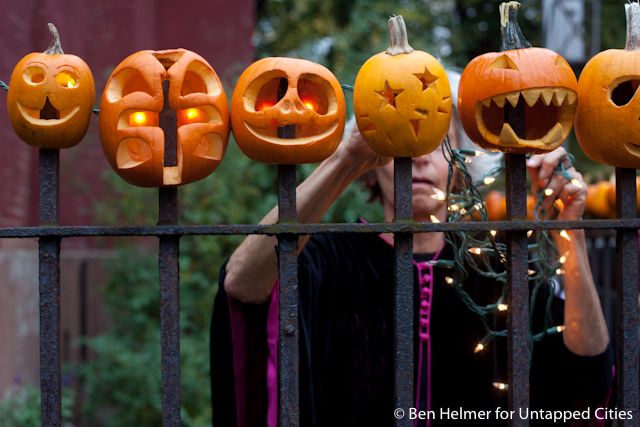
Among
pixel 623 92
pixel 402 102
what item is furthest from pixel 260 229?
pixel 623 92

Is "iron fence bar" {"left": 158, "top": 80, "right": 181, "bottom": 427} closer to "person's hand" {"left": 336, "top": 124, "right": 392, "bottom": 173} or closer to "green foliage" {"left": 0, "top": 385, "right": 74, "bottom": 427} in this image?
"person's hand" {"left": 336, "top": 124, "right": 392, "bottom": 173}

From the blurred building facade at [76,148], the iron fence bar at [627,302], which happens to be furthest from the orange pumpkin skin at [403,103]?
the blurred building facade at [76,148]

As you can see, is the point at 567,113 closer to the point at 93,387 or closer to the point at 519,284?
the point at 519,284

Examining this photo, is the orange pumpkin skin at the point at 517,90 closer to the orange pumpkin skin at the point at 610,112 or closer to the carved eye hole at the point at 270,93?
the orange pumpkin skin at the point at 610,112

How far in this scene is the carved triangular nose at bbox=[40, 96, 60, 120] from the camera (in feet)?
3.96

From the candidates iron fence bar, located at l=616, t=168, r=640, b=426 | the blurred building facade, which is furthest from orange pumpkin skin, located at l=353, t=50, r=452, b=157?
the blurred building facade

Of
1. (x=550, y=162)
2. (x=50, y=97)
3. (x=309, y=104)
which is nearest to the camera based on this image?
(x=50, y=97)

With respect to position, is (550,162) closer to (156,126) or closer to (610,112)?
(610,112)

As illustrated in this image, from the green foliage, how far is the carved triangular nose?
2511 millimetres

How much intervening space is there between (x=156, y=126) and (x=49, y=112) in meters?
0.17

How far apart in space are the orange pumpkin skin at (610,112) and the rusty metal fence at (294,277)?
7 centimetres

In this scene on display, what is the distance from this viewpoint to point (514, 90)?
46.4 inches

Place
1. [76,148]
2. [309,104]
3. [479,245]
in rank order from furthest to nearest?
[76,148]
[479,245]
[309,104]

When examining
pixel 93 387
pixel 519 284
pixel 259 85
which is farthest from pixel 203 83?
pixel 93 387
